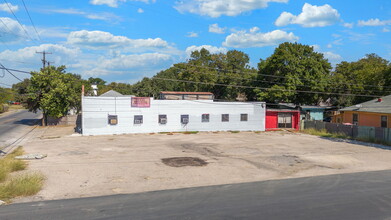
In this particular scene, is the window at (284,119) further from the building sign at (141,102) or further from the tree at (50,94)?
the tree at (50,94)

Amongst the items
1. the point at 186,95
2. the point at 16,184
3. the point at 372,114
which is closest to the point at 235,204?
the point at 16,184

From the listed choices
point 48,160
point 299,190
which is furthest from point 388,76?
point 48,160

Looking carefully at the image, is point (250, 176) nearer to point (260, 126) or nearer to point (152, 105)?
point (152, 105)

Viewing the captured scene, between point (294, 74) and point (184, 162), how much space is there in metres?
27.9

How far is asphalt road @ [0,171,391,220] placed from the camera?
10.1m

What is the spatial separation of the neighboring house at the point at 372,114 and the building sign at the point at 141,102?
76.8 ft

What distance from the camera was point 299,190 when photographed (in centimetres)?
1324

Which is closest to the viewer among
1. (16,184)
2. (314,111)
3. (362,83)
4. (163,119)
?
(16,184)

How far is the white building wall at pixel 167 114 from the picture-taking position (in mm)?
33719

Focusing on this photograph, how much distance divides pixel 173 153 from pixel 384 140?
63.8ft

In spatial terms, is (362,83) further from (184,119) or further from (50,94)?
(50,94)

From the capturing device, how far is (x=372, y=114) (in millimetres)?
34969

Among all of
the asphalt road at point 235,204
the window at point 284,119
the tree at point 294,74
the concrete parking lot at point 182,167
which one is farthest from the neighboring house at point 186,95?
the asphalt road at point 235,204

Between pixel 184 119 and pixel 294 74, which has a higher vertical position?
pixel 294 74
